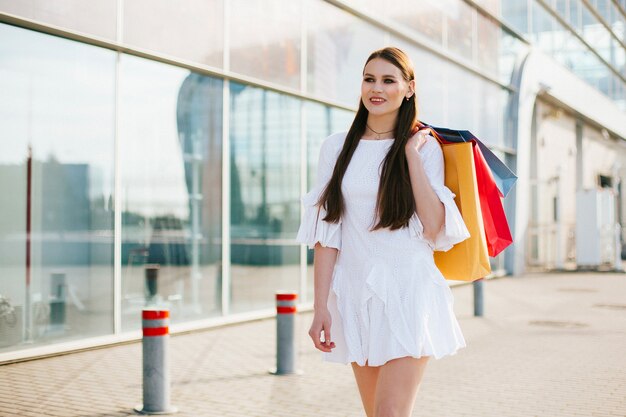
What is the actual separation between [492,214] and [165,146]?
7.35 meters

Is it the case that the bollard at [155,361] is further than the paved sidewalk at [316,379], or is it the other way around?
the paved sidewalk at [316,379]

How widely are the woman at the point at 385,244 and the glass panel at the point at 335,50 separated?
9742 millimetres

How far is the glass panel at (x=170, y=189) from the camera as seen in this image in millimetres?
9312

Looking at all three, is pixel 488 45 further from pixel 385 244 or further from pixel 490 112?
pixel 385 244

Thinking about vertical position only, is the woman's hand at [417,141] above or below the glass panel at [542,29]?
below

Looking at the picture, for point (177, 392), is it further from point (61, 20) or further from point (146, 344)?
point (61, 20)

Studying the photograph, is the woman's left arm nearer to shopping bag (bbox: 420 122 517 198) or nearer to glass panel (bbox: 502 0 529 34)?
shopping bag (bbox: 420 122 517 198)

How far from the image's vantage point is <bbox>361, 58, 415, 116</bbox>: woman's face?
2.99m

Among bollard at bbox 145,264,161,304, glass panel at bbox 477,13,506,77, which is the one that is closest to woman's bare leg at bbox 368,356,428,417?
bollard at bbox 145,264,161,304

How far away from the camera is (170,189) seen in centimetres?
998

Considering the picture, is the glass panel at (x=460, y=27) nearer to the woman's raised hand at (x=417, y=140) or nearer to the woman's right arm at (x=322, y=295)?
the woman's raised hand at (x=417, y=140)

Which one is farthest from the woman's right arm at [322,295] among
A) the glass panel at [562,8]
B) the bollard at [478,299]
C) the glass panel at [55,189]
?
the glass panel at [562,8]

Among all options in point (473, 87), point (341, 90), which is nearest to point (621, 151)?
point (473, 87)

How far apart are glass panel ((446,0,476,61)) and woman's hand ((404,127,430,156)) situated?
50.7 ft
